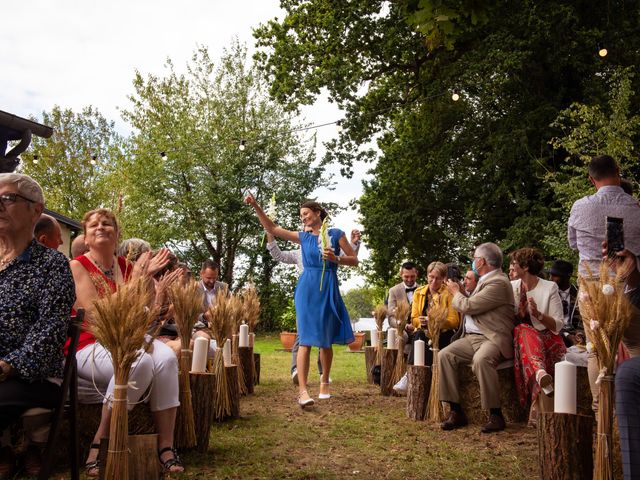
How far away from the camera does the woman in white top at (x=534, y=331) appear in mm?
5340

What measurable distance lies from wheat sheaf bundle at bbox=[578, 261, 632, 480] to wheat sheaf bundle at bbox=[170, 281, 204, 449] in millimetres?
2436

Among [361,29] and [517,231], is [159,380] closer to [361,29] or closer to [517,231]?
[517,231]

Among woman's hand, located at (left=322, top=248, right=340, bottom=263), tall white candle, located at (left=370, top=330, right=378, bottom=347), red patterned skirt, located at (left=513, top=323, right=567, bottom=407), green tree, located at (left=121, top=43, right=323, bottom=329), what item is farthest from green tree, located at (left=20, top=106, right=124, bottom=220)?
red patterned skirt, located at (left=513, top=323, right=567, bottom=407)

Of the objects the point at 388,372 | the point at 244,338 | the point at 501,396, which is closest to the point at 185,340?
the point at 501,396

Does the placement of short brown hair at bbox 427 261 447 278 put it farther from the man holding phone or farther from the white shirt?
the man holding phone

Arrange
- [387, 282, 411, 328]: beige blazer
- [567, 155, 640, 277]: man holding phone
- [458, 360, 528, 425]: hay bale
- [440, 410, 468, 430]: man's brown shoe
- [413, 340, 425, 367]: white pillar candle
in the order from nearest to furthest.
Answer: [567, 155, 640, 277]: man holding phone, [440, 410, 468, 430]: man's brown shoe, [458, 360, 528, 425]: hay bale, [413, 340, 425, 367]: white pillar candle, [387, 282, 411, 328]: beige blazer

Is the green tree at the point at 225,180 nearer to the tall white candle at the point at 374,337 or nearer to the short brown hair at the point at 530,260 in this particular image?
the tall white candle at the point at 374,337

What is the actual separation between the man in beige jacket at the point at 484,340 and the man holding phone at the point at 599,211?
4.01 feet

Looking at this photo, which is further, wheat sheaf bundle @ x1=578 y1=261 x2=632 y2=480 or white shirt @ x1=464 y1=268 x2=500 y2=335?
white shirt @ x1=464 y1=268 x2=500 y2=335

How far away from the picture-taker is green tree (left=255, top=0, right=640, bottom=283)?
15.1m

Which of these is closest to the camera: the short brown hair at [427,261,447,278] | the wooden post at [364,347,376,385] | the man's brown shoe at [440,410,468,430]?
the man's brown shoe at [440,410,468,430]

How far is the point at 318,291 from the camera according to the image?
684 cm

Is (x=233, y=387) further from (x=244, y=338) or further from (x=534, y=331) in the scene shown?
(x=534, y=331)

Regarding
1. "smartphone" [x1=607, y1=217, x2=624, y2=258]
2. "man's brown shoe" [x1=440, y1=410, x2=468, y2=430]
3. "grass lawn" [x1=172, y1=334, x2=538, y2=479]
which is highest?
"smartphone" [x1=607, y1=217, x2=624, y2=258]
